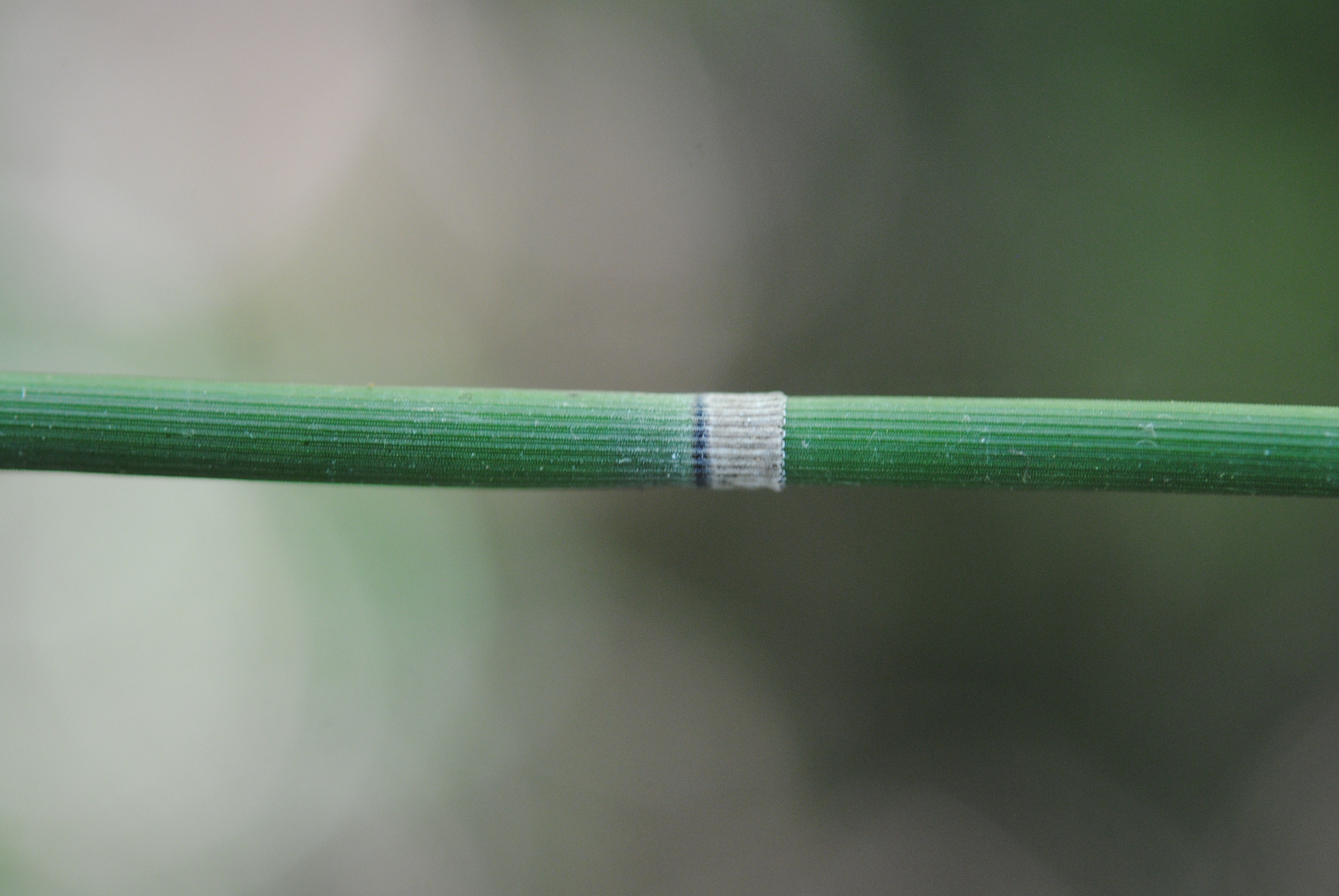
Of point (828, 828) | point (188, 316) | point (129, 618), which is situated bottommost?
point (828, 828)

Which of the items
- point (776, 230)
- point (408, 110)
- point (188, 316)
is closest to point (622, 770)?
point (776, 230)

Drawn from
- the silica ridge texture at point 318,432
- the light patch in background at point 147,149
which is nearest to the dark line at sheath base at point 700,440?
the silica ridge texture at point 318,432

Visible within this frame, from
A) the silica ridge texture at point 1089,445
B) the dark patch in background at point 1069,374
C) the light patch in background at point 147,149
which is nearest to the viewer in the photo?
the silica ridge texture at point 1089,445

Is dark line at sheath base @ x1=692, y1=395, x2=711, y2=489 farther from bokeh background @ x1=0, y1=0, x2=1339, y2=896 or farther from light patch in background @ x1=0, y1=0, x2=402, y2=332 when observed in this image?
light patch in background @ x1=0, y1=0, x2=402, y2=332

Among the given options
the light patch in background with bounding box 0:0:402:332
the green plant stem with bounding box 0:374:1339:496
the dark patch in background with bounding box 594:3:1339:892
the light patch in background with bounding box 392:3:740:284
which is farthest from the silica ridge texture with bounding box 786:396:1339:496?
the light patch in background with bounding box 0:0:402:332

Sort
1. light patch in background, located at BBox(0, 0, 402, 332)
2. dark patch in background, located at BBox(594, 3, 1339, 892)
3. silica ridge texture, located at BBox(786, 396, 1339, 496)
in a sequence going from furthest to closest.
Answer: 1. light patch in background, located at BBox(0, 0, 402, 332)
2. dark patch in background, located at BBox(594, 3, 1339, 892)
3. silica ridge texture, located at BBox(786, 396, 1339, 496)

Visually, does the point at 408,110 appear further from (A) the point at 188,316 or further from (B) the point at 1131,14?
(B) the point at 1131,14

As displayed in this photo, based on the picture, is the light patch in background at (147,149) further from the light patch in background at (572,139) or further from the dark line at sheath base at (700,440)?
the dark line at sheath base at (700,440)
